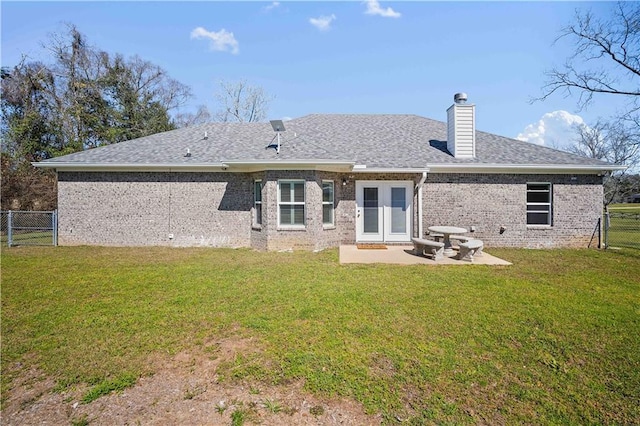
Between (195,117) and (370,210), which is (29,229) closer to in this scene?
(370,210)

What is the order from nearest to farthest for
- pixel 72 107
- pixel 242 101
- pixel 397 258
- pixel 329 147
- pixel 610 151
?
1. pixel 397 258
2. pixel 329 147
3. pixel 72 107
4. pixel 242 101
5. pixel 610 151

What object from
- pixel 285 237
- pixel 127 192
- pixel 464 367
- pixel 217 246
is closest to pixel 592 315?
pixel 464 367

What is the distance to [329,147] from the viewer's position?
1245 centimetres

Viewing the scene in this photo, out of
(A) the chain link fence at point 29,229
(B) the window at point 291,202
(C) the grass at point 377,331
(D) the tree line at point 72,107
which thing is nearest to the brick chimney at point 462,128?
(C) the grass at point 377,331

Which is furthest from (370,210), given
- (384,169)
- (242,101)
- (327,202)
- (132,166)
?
(242,101)

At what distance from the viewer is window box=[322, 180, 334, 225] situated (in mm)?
11612

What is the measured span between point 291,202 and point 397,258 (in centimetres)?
393

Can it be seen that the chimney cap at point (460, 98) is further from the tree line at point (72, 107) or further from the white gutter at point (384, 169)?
the tree line at point (72, 107)

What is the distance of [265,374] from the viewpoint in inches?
136

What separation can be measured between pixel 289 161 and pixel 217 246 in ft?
14.4

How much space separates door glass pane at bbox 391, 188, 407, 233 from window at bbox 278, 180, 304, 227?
3593 mm

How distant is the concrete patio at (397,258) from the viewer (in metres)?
9.12

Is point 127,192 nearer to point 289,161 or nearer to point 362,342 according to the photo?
point 289,161

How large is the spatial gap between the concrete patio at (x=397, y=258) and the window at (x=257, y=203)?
3.22 metres
